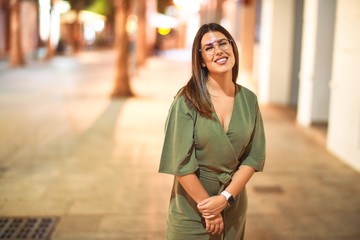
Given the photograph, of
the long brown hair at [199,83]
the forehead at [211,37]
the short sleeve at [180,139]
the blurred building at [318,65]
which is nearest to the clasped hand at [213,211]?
the short sleeve at [180,139]

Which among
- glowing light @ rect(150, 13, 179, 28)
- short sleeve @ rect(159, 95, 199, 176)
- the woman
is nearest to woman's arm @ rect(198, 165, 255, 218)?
the woman

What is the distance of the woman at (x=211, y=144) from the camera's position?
105 inches

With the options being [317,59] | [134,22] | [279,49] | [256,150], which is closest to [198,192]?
[256,150]

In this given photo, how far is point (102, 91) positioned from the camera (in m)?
16.5

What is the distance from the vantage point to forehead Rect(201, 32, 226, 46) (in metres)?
2.80

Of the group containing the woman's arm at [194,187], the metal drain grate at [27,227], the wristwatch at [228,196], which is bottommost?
the metal drain grate at [27,227]

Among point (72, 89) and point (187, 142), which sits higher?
point (187, 142)

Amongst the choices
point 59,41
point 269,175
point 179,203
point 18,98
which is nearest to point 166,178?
point 269,175

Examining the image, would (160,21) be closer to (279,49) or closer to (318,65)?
(279,49)

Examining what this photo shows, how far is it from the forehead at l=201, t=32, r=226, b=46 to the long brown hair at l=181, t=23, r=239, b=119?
2 centimetres

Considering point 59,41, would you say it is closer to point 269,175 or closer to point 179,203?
point 269,175

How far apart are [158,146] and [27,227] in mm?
3834

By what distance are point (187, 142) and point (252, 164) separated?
0.43m

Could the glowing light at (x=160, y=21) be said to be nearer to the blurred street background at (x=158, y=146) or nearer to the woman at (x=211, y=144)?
the blurred street background at (x=158, y=146)
